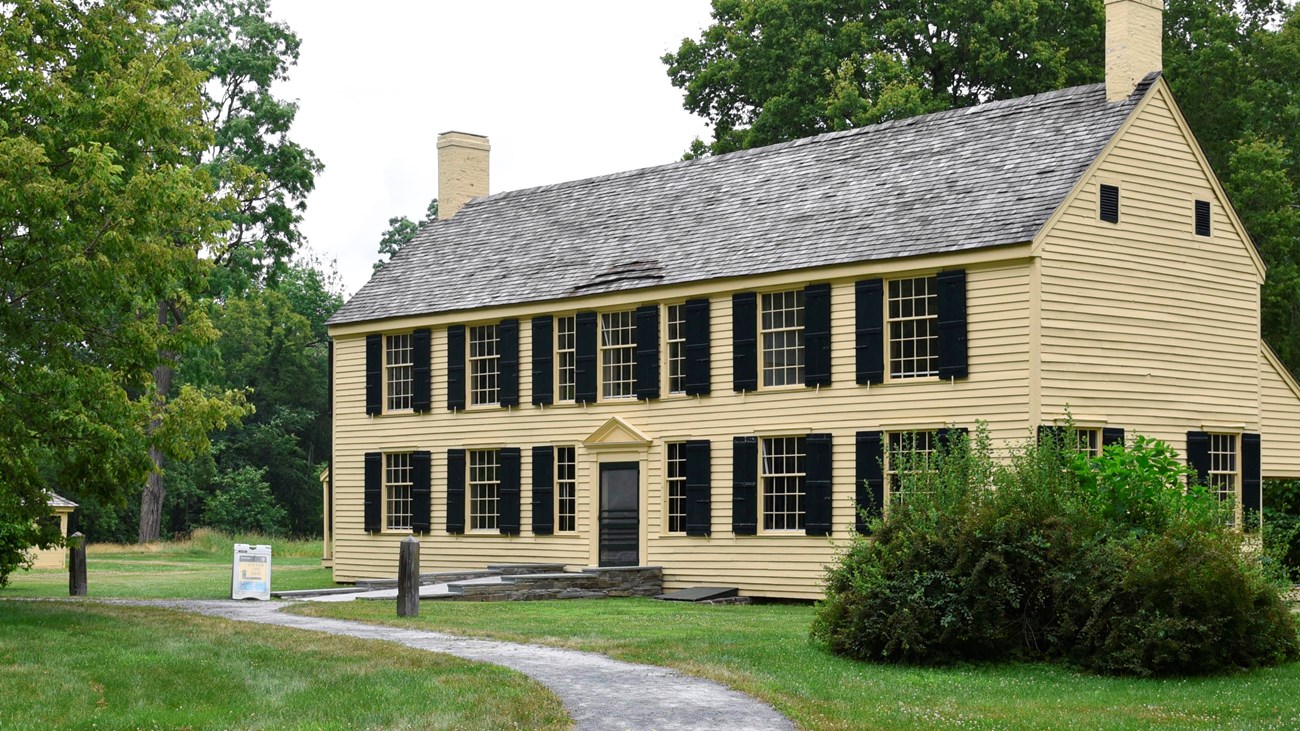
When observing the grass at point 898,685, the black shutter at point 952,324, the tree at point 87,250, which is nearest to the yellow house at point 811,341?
the black shutter at point 952,324

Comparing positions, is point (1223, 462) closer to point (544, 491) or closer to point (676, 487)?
point (676, 487)

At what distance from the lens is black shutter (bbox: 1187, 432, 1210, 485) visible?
26.2 m

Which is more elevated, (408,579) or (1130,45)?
(1130,45)

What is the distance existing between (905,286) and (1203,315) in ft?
16.8

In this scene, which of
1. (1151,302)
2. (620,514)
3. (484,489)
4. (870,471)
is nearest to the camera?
(870,471)

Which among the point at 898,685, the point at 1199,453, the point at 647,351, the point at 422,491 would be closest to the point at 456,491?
the point at 422,491

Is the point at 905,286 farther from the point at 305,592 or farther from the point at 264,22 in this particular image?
the point at 264,22

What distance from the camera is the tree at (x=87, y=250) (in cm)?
1959

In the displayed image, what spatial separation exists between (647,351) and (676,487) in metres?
2.39

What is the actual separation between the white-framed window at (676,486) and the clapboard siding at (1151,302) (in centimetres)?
713

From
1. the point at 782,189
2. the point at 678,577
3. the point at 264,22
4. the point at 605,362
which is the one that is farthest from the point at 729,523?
the point at 264,22

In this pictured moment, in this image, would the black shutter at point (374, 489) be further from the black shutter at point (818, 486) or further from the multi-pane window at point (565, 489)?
the black shutter at point (818, 486)

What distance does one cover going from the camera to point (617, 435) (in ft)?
96.2

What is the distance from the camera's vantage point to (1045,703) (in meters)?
14.1
